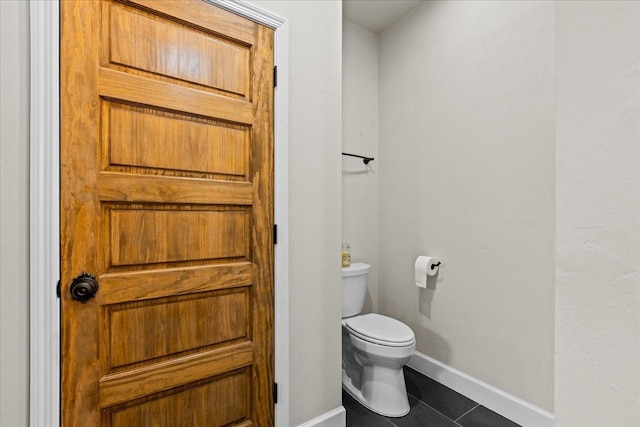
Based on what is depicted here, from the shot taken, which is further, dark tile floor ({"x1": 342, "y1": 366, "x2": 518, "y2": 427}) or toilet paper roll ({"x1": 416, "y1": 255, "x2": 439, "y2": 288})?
toilet paper roll ({"x1": 416, "y1": 255, "x2": 439, "y2": 288})

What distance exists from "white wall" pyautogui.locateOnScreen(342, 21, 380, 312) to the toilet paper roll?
1.69ft

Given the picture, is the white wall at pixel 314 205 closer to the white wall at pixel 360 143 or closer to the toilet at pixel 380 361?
the toilet at pixel 380 361

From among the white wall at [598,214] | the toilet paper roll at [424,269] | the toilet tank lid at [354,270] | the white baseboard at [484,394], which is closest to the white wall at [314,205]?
the toilet tank lid at [354,270]

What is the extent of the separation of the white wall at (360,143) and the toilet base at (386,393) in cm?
75

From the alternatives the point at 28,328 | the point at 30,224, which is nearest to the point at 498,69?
the point at 30,224

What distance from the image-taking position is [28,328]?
95cm

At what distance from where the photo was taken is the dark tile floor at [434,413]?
67.5 inches

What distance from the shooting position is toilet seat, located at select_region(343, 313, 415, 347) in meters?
1.76

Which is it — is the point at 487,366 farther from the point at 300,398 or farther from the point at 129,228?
the point at 129,228

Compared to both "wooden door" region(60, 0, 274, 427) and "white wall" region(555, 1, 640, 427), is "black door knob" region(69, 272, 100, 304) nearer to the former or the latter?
"wooden door" region(60, 0, 274, 427)

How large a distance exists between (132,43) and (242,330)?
4.00 ft

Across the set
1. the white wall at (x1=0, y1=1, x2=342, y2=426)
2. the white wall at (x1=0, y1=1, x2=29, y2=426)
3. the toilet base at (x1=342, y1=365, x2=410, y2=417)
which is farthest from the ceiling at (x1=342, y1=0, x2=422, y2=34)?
the toilet base at (x1=342, y1=365, x2=410, y2=417)

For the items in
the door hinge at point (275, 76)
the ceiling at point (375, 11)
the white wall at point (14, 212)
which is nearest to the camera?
the white wall at point (14, 212)

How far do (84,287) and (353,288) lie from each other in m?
1.57
